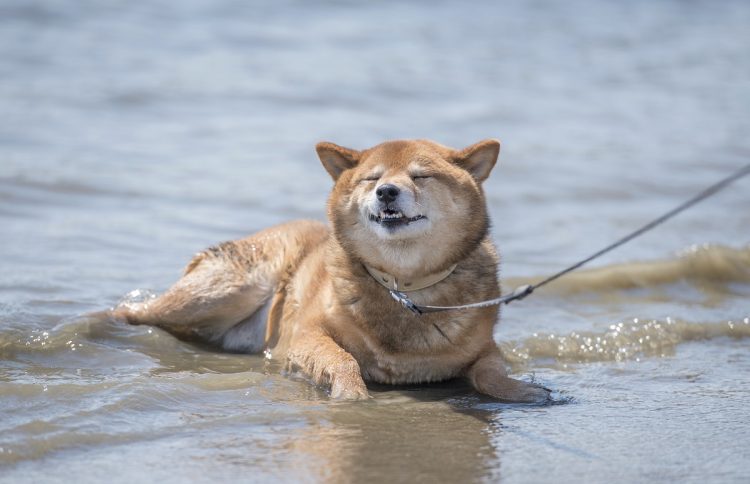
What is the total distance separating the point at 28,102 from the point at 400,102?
452 cm

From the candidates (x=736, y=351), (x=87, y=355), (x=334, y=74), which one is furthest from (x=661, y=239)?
(x=334, y=74)

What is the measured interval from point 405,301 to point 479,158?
0.93 metres

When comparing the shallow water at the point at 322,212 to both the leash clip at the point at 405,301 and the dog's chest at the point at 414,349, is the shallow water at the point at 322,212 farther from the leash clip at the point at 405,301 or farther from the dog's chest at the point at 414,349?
the leash clip at the point at 405,301

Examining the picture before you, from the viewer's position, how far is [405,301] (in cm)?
548

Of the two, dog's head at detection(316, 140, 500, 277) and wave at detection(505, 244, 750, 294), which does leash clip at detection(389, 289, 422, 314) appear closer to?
dog's head at detection(316, 140, 500, 277)

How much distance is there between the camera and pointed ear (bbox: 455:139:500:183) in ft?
19.0

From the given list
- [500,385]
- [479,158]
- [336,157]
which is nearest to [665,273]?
[479,158]

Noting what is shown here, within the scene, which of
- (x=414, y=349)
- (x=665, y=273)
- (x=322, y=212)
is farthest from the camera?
(x=322, y=212)

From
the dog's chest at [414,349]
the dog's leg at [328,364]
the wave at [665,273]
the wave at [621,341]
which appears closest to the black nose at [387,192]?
the dog's chest at [414,349]

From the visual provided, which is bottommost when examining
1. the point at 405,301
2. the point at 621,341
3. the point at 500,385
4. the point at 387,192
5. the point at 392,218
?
the point at 621,341

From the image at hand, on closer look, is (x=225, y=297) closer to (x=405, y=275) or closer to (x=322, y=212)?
(x=405, y=275)

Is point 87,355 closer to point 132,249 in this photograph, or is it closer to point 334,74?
point 132,249

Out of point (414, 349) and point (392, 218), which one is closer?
point (392, 218)

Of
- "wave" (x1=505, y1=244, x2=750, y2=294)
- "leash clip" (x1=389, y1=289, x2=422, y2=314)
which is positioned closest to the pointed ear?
"leash clip" (x1=389, y1=289, x2=422, y2=314)
